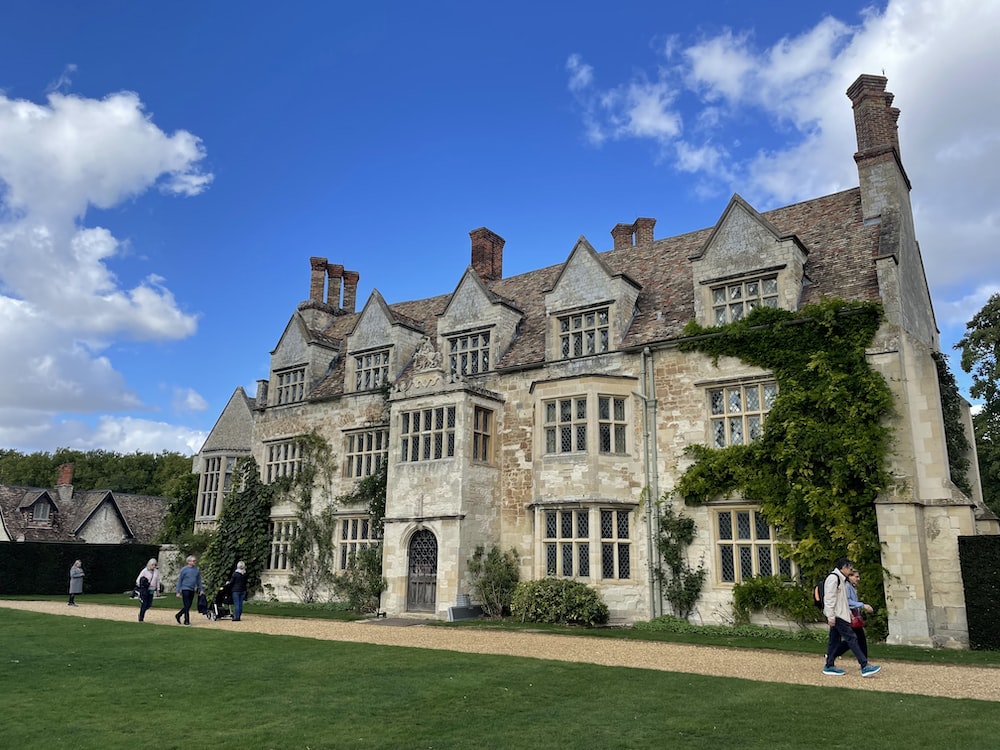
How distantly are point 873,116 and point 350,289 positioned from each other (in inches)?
852

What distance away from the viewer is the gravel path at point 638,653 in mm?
10461

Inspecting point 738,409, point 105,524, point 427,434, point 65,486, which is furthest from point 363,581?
point 65,486

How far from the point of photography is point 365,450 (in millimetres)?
25531

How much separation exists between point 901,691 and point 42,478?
8514 centimetres

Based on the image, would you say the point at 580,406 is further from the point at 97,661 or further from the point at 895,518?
the point at 97,661

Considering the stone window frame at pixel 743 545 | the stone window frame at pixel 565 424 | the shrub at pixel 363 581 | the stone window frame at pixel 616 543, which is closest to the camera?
the stone window frame at pixel 743 545

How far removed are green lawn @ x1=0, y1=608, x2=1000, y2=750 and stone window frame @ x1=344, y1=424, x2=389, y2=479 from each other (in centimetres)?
1260

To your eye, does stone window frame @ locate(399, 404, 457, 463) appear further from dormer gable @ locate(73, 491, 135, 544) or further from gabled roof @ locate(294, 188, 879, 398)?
dormer gable @ locate(73, 491, 135, 544)

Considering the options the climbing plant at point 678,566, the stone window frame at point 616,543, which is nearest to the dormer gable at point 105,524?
the stone window frame at point 616,543

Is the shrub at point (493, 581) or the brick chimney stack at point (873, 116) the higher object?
the brick chimney stack at point (873, 116)

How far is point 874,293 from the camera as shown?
17156 millimetres

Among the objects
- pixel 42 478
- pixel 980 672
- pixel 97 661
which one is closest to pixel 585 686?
pixel 980 672

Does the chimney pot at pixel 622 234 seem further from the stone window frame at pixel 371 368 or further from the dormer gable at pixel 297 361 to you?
the dormer gable at pixel 297 361

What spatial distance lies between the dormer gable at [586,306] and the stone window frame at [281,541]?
38.8 feet
